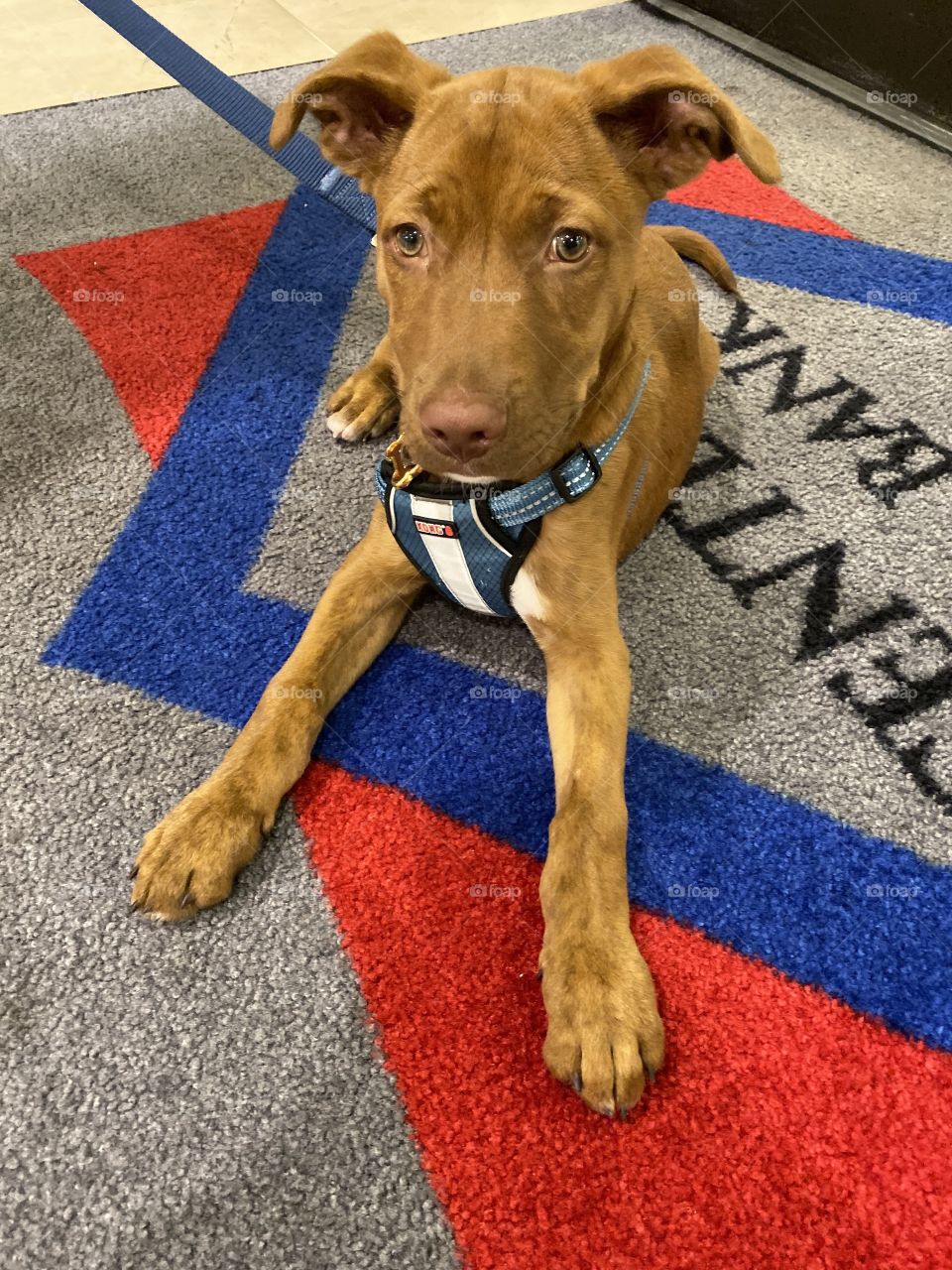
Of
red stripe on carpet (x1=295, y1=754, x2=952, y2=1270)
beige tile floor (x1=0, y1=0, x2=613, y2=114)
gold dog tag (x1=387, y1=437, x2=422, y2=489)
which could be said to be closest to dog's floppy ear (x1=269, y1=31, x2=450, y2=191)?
gold dog tag (x1=387, y1=437, x2=422, y2=489)

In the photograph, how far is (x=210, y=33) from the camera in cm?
613

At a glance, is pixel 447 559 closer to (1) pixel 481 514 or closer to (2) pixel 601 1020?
(1) pixel 481 514

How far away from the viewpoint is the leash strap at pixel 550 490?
2.24 metres

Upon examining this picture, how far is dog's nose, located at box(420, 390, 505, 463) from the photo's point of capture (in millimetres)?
1832

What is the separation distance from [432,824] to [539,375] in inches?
43.7

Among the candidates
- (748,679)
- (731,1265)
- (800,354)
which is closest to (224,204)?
(800,354)

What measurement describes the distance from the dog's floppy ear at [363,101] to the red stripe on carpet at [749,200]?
105 inches

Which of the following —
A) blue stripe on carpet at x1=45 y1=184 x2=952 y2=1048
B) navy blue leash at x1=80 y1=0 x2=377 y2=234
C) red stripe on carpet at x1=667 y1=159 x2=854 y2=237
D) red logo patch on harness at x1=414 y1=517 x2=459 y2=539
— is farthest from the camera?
red stripe on carpet at x1=667 y1=159 x2=854 y2=237

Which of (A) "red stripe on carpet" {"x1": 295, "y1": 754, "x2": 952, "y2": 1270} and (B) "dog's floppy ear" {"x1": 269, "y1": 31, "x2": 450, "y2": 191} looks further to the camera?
(B) "dog's floppy ear" {"x1": 269, "y1": 31, "x2": 450, "y2": 191}

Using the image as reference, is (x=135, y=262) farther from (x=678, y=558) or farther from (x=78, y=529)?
(x=678, y=558)

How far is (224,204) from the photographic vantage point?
4.38 m

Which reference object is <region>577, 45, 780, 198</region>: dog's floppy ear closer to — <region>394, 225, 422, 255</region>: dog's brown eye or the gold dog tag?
<region>394, 225, 422, 255</region>: dog's brown eye

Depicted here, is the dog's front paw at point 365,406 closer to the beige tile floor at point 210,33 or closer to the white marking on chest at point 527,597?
the white marking on chest at point 527,597

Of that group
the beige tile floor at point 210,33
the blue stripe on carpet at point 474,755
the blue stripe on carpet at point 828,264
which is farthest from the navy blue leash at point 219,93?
the beige tile floor at point 210,33
